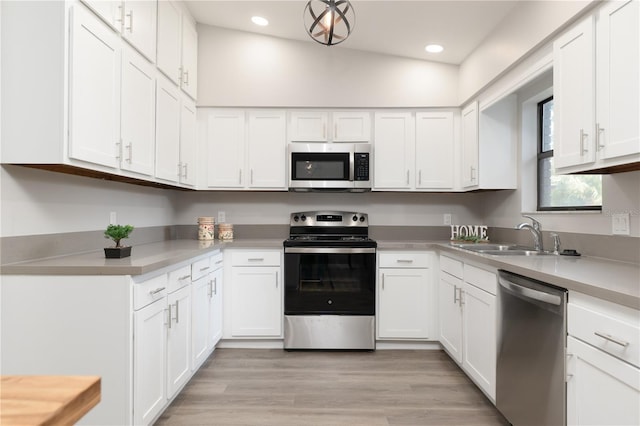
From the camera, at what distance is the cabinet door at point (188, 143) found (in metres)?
3.01

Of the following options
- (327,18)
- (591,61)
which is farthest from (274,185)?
(591,61)

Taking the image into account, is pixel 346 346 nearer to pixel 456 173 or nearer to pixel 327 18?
pixel 456 173

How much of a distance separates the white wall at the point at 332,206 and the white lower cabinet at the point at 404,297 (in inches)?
26.5

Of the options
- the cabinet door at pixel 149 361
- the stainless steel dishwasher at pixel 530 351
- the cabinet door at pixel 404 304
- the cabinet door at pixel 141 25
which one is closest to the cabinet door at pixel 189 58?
the cabinet door at pixel 141 25

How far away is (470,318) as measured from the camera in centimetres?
239

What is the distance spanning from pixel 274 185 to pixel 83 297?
1983mm

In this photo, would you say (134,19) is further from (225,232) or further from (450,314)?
(450,314)

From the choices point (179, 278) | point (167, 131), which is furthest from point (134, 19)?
point (179, 278)

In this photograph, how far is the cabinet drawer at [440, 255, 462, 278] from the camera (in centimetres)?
260

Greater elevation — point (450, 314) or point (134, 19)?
point (134, 19)

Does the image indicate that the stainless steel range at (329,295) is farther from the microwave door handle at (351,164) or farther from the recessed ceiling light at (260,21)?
the recessed ceiling light at (260,21)


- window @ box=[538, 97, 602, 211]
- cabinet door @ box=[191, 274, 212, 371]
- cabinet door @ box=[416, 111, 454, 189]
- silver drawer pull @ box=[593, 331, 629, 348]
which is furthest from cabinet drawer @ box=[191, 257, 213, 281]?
window @ box=[538, 97, 602, 211]

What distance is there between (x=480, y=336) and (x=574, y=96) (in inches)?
57.5

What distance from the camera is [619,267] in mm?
1681
